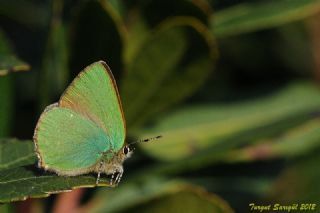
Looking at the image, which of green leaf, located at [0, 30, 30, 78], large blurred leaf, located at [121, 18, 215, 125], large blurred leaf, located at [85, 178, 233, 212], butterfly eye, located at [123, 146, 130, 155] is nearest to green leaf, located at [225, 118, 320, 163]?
large blurred leaf, located at [85, 178, 233, 212]

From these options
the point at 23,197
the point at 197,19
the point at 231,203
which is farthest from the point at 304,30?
the point at 23,197

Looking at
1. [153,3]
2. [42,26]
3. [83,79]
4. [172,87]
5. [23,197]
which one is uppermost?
[42,26]

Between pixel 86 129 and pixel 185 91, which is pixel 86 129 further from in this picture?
pixel 185 91

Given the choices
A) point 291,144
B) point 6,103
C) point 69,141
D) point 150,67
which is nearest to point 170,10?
point 150,67

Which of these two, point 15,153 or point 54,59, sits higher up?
point 54,59

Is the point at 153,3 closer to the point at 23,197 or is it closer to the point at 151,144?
the point at 151,144

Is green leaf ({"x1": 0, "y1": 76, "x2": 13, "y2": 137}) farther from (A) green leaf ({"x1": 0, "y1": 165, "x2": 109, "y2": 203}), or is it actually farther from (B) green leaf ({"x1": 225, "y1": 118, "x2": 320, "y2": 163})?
(B) green leaf ({"x1": 225, "y1": 118, "x2": 320, "y2": 163})

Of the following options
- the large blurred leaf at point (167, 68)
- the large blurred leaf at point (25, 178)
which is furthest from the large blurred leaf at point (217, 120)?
the large blurred leaf at point (25, 178)
